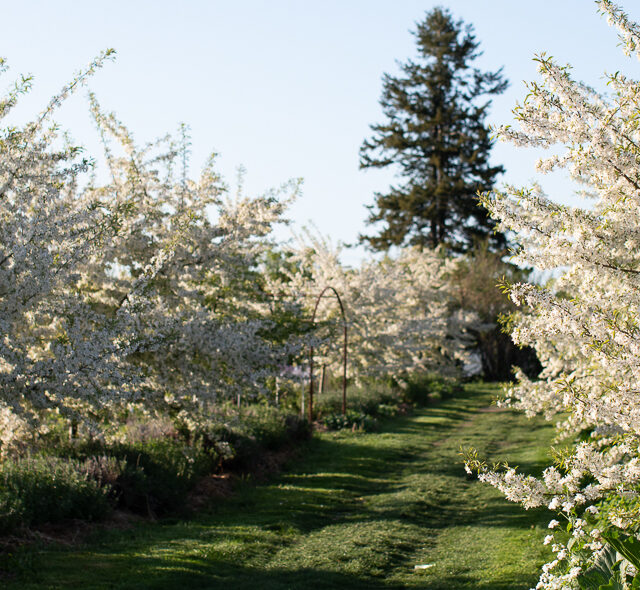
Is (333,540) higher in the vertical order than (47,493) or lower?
lower

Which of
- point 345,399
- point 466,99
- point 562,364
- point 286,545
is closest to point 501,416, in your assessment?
point 345,399

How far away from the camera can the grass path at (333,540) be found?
6016mm

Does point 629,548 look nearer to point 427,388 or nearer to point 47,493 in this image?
point 47,493

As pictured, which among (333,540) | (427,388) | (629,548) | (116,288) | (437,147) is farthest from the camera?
(437,147)

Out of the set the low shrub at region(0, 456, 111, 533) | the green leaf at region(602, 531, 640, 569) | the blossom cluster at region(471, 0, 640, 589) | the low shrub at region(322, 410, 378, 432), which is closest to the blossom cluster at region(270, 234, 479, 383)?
the low shrub at region(322, 410, 378, 432)

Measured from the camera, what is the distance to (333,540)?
24.4 ft

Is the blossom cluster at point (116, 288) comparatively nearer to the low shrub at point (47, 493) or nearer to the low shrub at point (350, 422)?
the low shrub at point (47, 493)

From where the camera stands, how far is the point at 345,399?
16.1m

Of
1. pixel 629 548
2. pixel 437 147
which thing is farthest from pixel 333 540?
pixel 437 147

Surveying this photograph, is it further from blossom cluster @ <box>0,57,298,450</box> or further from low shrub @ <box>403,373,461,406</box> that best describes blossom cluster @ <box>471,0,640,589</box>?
low shrub @ <box>403,373,461,406</box>

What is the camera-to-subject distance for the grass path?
19.7 feet

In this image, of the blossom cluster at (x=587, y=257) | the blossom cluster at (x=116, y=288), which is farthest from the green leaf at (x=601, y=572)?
the blossom cluster at (x=116, y=288)

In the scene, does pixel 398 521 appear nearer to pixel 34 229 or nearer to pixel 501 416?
pixel 34 229

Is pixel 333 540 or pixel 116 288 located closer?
pixel 333 540
